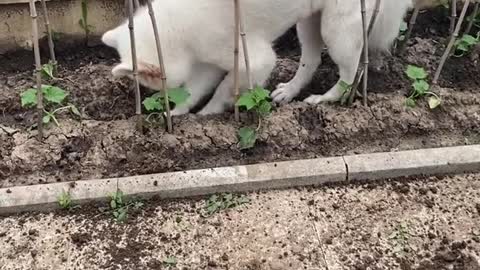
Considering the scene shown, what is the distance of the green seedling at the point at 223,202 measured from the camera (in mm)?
2889

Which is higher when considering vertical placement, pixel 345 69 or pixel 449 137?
pixel 345 69

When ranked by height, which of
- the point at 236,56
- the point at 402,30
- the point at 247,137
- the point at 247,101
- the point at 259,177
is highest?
the point at 236,56

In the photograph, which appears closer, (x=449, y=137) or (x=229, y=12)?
(x=229, y=12)

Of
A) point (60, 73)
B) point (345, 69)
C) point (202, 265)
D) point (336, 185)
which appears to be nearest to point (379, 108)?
point (345, 69)

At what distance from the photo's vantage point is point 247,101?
298 centimetres

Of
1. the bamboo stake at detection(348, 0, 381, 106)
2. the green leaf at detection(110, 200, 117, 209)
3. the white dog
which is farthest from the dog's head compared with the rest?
the bamboo stake at detection(348, 0, 381, 106)

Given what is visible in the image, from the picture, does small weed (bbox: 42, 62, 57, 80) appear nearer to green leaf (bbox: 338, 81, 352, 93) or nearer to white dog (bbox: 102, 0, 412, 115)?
white dog (bbox: 102, 0, 412, 115)

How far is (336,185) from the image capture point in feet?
9.88

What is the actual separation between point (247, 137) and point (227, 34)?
50 cm

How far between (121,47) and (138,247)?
3.26ft

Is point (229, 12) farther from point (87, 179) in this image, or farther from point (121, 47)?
point (87, 179)

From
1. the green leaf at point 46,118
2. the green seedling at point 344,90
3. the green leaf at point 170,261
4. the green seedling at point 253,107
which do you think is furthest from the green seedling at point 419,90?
the green leaf at point 46,118

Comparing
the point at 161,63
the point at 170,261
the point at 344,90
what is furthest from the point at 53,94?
the point at 344,90

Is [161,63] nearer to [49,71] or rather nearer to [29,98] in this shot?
[29,98]
